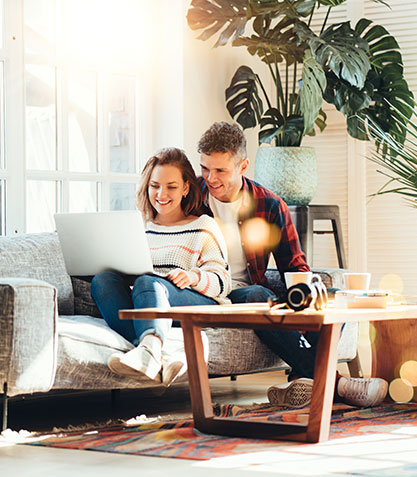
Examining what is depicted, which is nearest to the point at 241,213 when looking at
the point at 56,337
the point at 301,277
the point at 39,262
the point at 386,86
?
the point at 39,262

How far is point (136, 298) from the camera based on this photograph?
9.32ft

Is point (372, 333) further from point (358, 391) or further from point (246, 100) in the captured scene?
point (246, 100)

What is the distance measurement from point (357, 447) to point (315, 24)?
3.17 m

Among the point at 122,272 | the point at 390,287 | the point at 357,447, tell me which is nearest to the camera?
the point at 357,447

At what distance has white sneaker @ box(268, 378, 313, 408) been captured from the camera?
2.94 metres

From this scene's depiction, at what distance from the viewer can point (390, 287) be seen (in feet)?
16.0

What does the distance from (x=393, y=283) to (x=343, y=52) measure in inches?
50.7

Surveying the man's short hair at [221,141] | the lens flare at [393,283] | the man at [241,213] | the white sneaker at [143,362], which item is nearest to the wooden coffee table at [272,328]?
the white sneaker at [143,362]

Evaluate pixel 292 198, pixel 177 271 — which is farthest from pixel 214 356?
pixel 292 198

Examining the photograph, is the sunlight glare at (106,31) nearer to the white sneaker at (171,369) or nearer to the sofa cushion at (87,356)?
the sofa cushion at (87,356)

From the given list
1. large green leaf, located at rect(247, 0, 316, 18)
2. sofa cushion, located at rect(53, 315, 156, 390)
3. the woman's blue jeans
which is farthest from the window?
sofa cushion, located at rect(53, 315, 156, 390)

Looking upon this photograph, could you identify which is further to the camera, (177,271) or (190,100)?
(190,100)

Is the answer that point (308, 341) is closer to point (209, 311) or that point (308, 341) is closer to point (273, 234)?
point (273, 234)

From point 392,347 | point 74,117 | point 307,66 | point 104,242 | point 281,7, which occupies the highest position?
point 281,7
